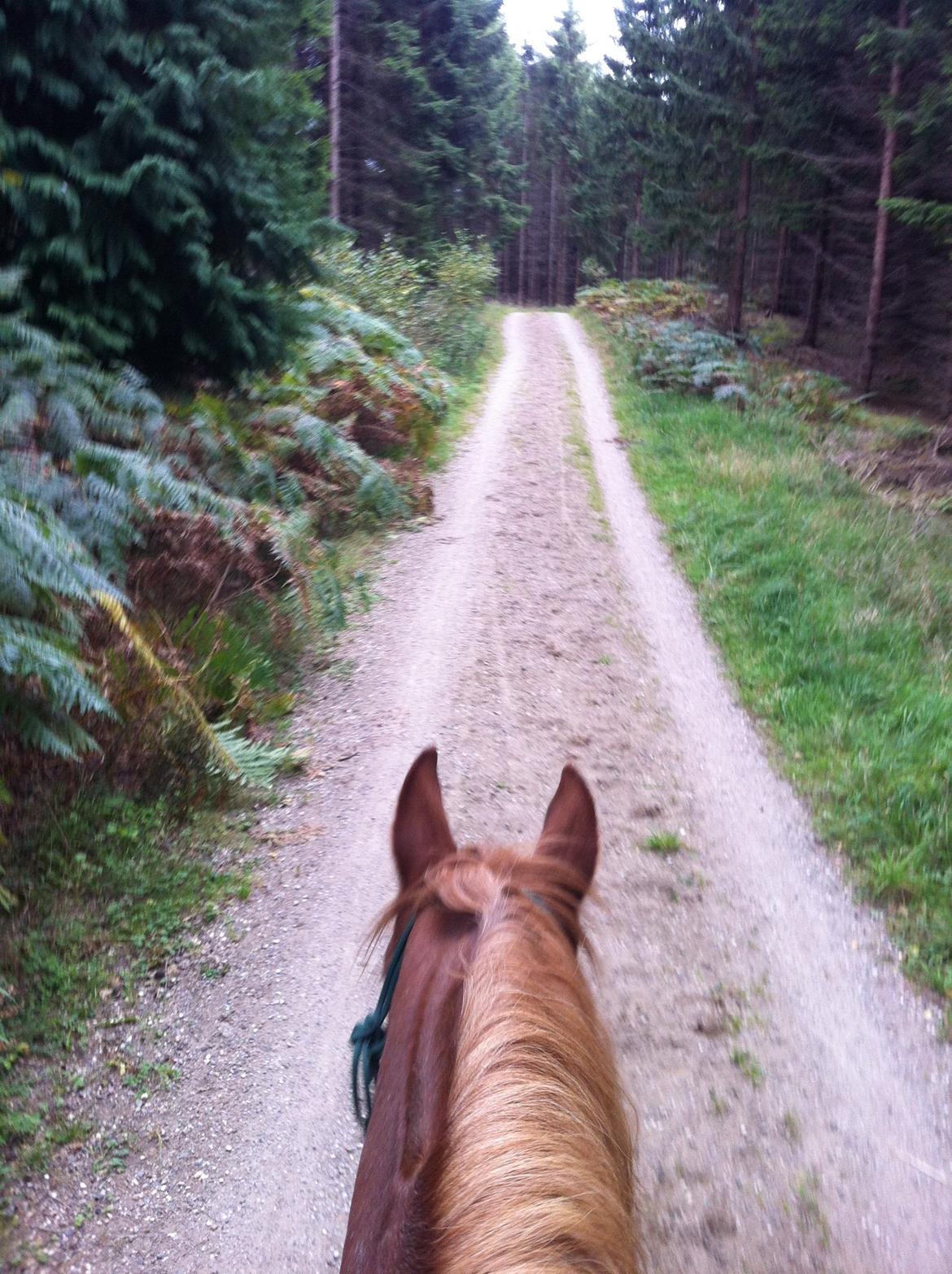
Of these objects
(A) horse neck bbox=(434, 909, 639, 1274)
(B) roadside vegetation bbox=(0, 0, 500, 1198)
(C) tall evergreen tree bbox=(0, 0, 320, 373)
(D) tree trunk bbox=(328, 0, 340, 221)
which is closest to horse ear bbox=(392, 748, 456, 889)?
(A) horse neck bbox=(434, 909, 639, 1274)

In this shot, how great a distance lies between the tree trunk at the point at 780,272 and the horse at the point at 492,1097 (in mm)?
25815

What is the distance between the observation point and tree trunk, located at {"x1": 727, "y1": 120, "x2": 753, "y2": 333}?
17.3 metres

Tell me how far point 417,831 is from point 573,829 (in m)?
0.35

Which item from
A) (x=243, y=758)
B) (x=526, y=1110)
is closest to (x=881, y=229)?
(x=243, y=758)

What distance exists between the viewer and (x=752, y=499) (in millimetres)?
9266

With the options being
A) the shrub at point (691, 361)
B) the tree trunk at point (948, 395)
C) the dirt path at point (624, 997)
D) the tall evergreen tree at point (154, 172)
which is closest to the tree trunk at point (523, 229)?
the shrub at point (691, 361)

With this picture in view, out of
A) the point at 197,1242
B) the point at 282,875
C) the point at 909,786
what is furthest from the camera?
the point at 909,786

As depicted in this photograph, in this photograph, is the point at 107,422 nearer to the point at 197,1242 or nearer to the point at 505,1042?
the point at 197,1242

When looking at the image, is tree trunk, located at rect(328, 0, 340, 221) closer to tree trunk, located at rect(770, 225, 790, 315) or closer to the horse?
tree trunk, located at rect(770, 225, 790, 315)

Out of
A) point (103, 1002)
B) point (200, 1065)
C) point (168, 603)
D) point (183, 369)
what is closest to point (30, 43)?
point (183, 369)

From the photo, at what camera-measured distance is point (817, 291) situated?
20.4 meters

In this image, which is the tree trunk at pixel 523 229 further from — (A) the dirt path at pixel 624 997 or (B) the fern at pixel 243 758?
(B) the fern at pixel 243 758

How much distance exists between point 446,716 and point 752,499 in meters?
5.45

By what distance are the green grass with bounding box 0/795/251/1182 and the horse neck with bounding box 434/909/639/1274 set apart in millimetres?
2194
